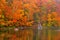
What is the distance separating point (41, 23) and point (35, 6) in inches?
90.5

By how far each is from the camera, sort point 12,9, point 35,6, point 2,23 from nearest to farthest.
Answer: point 2,23
point 12,9
point 35,6

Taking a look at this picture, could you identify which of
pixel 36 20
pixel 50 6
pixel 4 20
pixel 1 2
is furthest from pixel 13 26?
pixel 50 6

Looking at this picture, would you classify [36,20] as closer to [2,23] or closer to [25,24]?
[25,24]

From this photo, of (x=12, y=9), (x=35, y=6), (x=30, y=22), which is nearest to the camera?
(x=12, y=9)

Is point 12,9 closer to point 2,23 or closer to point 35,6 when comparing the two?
point 2,23

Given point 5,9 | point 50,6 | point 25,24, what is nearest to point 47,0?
point 50,6

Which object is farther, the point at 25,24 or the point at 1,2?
the point at 25,24

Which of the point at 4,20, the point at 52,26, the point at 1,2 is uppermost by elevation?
the point at 1,2

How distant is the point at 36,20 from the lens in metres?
23.1

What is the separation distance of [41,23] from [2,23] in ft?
16.8

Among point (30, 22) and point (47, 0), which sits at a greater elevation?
point (47, 0)

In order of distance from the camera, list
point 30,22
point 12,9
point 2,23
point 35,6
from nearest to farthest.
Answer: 1. point 2,23
2. point 12,9
3. point 30,22
4. point 35,6

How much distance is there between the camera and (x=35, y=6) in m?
24.2

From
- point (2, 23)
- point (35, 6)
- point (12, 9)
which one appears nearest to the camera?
point (2, 23)
